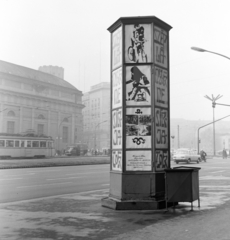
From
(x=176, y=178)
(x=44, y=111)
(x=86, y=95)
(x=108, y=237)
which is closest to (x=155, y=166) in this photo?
(x=176, y=178)

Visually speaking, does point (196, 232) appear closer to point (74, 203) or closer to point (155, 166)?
point (155, 166)

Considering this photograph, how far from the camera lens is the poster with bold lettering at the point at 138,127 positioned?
8.24m

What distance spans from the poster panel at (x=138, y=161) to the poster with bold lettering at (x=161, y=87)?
4.17ft

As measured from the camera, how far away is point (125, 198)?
26.5 feet

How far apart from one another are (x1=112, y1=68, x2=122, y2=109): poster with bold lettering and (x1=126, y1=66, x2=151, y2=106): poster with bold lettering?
0.65 ft

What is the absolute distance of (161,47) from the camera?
8711 mm

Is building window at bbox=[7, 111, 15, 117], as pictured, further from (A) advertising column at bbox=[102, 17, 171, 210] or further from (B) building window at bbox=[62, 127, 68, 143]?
(A) advertising column at bbox=[102, 17, 171, 210]

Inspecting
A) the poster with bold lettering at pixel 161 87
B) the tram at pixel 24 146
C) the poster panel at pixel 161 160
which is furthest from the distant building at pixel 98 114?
the poster panel at pixel 161 160

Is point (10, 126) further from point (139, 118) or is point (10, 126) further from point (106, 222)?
point (106, 222)

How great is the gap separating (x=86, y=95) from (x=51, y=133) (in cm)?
4236

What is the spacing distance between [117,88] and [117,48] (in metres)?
1.01

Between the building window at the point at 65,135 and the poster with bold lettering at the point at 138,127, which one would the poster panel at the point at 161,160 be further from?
the building window at the point at 65,135

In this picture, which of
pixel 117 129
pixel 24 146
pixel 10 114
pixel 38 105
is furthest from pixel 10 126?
pixel 117 129

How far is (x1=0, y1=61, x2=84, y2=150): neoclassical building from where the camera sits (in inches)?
3125
